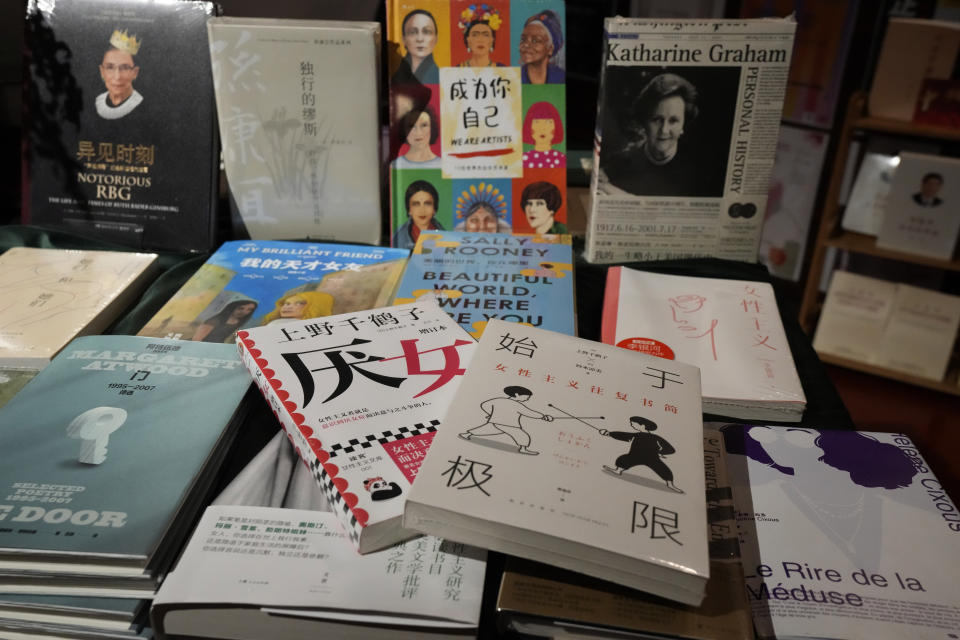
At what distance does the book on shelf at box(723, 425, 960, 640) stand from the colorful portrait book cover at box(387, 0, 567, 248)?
60cm

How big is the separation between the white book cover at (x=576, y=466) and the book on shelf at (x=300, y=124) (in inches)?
20.5

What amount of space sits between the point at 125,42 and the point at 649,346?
40.5 inches

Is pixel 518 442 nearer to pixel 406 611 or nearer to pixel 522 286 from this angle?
pixel 406 611

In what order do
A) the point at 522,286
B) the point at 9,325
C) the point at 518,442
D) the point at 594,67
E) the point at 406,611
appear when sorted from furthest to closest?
the point at 594,67 < the point at 522,286 < the point at 9,325 < the point at 518,442 < the point at 406,611

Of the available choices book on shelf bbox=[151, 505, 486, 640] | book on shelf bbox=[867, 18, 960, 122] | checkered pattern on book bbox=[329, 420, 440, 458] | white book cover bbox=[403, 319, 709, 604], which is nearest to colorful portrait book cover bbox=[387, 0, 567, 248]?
white book cover bbox=[403, 319, 709, 604]

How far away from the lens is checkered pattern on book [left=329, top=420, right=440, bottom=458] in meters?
0.81

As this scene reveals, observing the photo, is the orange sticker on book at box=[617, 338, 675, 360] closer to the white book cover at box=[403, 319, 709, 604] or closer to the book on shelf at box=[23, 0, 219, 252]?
the white book cover at box=[403, 319, 709, 604]

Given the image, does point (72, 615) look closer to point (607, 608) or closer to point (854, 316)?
point (607, 608)

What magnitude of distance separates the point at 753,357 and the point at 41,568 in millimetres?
934

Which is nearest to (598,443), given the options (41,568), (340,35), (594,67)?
(41,568)

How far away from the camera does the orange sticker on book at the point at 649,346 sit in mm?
1080

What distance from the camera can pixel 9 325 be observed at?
1058 mm

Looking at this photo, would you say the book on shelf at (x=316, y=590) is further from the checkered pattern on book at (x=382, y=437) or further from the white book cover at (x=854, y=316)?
the white book cover at (x=854, y=316)

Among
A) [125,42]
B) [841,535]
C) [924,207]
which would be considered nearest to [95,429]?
[125,42]
